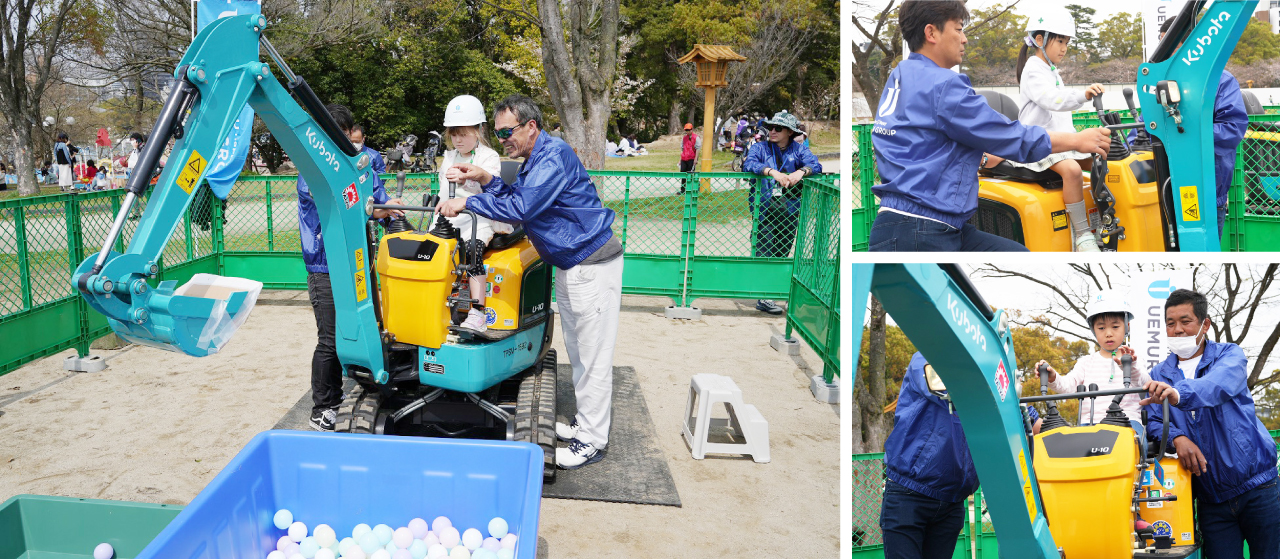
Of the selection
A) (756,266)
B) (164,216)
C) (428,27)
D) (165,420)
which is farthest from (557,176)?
(428,27)

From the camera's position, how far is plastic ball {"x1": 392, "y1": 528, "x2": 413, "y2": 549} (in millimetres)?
3369

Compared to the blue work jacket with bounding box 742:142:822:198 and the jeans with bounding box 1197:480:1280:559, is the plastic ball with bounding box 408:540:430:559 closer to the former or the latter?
the jeans with bounding box 1197:480:1280:559

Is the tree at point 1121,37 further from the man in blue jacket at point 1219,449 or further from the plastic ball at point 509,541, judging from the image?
the plastic ball at point 509,541

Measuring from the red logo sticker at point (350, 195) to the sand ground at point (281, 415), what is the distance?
162cm

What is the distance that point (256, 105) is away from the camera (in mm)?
3619

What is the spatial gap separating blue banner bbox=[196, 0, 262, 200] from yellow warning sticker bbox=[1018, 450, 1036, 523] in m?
2.82

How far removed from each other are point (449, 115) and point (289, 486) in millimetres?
2173

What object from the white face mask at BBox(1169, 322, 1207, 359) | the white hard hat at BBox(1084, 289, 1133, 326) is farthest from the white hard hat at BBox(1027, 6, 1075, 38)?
the white face mask at BBox(1169, 322, 1207, 359)

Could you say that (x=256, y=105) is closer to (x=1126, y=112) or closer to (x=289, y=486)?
(x=289, y=486)

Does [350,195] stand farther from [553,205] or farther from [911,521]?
[911,521]

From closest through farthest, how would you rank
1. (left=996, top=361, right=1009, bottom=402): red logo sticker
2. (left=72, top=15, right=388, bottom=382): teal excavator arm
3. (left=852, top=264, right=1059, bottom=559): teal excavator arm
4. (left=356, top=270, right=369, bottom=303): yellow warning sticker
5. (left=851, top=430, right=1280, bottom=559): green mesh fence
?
(left=852, top=264, right=1059, bottom=559): teal excavator arm < (left=996, top=361, right=1009, bottom=402): red logo sticker < (left=851, top=430, right=1280, bottom=559): green mesh fence < (left=72, top=15, right=388, bottom=382): teal excavator arm < (left=356, top=270, right=369, bottom=303): yellow warning sticker

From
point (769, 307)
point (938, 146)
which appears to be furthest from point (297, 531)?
point (769, 307)

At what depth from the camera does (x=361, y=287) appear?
4.41m

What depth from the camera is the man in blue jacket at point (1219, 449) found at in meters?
2.61
